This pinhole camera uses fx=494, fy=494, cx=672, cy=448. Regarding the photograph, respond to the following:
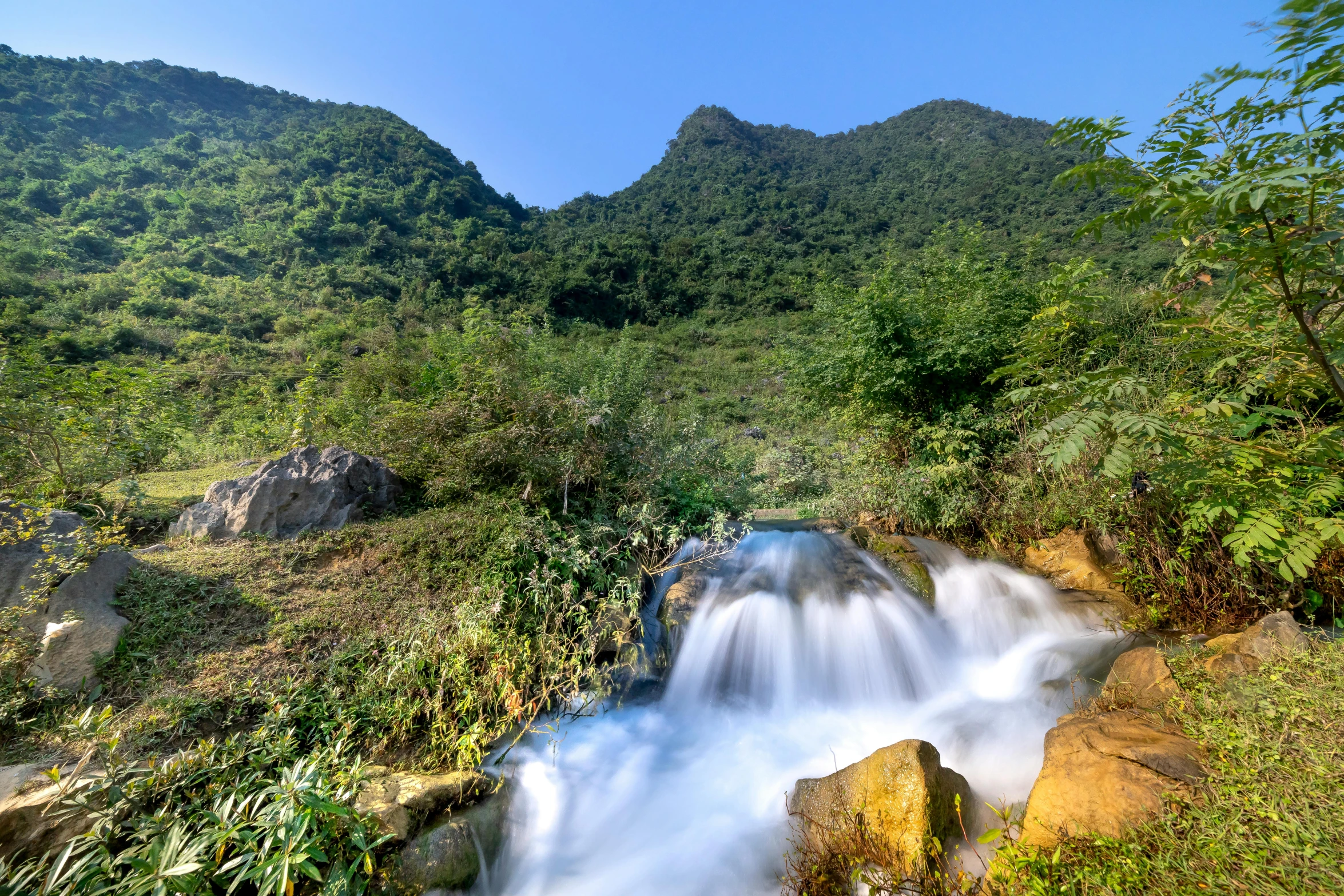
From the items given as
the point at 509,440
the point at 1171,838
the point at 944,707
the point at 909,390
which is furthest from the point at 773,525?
the point at 1171,838

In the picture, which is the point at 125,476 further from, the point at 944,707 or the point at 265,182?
the point at 265,182

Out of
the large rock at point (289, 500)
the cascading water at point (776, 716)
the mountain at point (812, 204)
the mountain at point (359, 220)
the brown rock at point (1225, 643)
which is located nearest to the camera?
the cascading water at point (776, 716)

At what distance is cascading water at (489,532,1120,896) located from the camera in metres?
3.75

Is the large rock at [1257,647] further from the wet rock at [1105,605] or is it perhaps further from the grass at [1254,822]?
the wet rock at [1105,605]

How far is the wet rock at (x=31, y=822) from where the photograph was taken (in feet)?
8.59

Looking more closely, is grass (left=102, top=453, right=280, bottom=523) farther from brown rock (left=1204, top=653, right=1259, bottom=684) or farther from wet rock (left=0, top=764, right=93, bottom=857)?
brown rock (left=1204, top=653, right=1259, bottom=684)

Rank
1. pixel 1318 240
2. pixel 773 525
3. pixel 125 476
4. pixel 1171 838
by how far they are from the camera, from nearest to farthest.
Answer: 1. pixel 1318 240
2. pixel 1171 838
3. pixel 125 476
4. pixel 773 525

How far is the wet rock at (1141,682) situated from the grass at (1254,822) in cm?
82

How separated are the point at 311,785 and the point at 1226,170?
579 centimetres

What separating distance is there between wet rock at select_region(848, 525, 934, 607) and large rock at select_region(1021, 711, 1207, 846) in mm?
3036

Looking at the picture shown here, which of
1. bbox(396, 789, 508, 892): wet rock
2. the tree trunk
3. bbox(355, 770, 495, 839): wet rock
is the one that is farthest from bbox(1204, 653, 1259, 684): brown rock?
bbox(355, 770, 495, 839): wet rock

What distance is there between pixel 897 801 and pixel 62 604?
20.4 ft

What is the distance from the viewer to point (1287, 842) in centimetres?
197

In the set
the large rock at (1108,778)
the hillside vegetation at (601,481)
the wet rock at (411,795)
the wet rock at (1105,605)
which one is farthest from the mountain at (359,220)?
the wet rock at (411,795)
